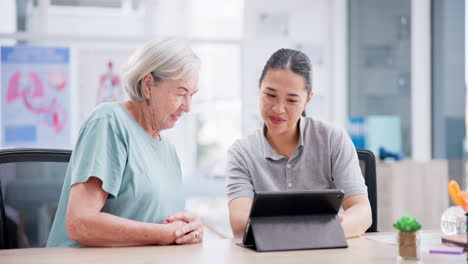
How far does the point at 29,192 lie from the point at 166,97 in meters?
0.62

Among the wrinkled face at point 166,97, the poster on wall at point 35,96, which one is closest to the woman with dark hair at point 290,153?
the wrinkled face at point 166,97

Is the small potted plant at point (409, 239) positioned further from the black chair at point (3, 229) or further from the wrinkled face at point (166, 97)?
the black chair at point (3, 229)

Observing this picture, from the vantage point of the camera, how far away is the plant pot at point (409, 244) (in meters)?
1.50

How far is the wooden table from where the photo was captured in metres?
1.49

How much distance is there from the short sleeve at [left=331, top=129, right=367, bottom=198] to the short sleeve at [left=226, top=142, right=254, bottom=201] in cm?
32

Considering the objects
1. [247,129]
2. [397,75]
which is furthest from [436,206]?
[247,129]

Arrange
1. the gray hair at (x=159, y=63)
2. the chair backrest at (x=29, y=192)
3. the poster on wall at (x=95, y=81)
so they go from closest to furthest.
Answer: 1. the gray hair at (x=159, y=63)
2. the chair backrest at (x=29, y=192)
3. the poster on wall at (x=95, y=81)

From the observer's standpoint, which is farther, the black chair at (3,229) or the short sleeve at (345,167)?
the short sleeve at (345,167)

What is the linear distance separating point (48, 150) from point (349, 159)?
1.08 m

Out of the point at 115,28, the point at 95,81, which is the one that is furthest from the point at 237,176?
the point at 115,28

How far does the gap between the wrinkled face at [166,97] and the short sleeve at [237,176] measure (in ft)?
1.15

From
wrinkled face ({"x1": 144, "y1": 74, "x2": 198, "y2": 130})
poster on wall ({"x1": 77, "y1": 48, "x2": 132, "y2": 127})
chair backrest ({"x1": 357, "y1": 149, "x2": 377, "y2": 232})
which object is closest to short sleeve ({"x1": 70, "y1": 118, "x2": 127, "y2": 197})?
wrinkled face ({"x1": 144, "y1": 74, "x2": 198, "y2": 130})

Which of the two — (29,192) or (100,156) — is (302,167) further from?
(29,192)

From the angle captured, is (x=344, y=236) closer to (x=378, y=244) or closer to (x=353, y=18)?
(x=378, y=244)
